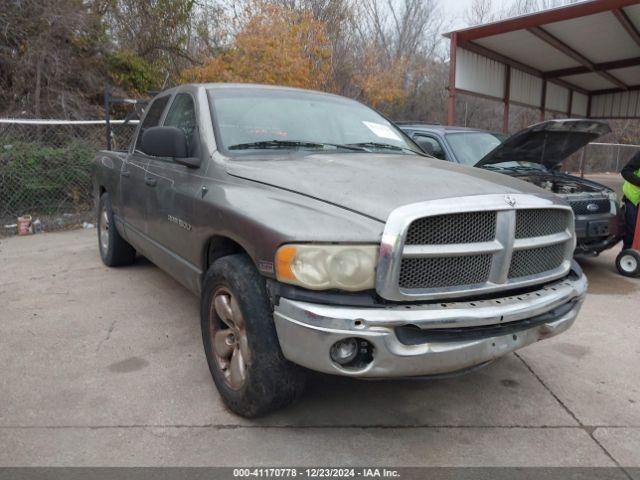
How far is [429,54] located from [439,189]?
32.1m

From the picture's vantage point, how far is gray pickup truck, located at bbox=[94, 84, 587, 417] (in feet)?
7.57

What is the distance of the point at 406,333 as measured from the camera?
233 centimetres

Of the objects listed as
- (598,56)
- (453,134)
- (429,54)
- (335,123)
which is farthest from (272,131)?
(429,54)

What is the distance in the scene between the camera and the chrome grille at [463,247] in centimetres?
230

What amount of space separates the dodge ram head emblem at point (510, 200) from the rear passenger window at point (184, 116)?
2.06m

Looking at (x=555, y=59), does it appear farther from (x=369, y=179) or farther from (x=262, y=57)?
(x=369, y=179)

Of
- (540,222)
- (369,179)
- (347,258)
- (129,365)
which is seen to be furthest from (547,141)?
(129,365)

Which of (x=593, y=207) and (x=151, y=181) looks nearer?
(x=151, y=181)

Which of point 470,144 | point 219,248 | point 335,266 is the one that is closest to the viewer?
point 335,266

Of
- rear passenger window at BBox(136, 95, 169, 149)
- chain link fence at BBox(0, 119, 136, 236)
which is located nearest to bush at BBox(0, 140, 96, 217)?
chain link fence at BBox(0, 119, 136, 236)

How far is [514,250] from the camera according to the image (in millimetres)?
2633

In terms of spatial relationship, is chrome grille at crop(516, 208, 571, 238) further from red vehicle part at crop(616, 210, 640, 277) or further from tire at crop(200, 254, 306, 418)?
red vehicle part at crop(616, 210, 640, 277)

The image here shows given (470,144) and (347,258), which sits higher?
(470,144)

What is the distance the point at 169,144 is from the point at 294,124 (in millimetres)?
890
